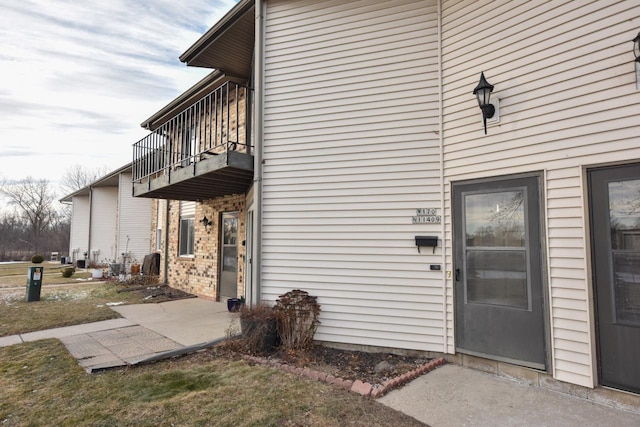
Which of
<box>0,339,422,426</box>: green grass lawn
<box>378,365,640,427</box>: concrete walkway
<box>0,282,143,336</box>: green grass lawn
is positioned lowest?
<box>0,282,143,336</box>: green grass lawn

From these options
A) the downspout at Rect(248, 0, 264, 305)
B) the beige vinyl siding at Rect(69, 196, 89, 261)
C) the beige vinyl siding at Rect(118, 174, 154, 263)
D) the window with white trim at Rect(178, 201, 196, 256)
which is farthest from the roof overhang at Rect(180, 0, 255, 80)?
the beige vinyl siding at Rect(69, 196, 89, 261)

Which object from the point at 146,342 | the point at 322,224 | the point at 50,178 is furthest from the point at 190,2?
the point at 50,178

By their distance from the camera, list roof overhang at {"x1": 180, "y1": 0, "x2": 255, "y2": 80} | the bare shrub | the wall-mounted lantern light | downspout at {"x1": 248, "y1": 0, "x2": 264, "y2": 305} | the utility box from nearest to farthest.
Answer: the bare shrub
downspout at {"x1": 248, "y1": 0, "x2": 264, "y2": 305}
roof overhang at {"x1": 180, "y1": 0, "x2": 255, "y2": 80}
the utility box
the wall-mounted lantern light

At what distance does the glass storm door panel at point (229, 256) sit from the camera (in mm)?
8477

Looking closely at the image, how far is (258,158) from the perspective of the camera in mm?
5441

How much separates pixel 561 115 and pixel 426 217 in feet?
6.00

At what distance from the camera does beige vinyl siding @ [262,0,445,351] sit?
4.57 meters

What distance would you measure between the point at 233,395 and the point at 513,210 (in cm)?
365

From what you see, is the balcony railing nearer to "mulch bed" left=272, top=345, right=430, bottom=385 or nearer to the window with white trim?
the window with white trim

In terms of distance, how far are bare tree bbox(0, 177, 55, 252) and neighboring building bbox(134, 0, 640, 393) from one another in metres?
39.9

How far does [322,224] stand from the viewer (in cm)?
508

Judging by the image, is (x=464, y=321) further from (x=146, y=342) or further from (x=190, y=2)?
(x=190, y=2)

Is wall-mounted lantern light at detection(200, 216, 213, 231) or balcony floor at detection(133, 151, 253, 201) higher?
balcony floor at detection(133, 151, 253, 201)

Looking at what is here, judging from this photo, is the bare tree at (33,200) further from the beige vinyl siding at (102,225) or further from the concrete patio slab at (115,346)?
the concrete patio slab at (115,346)
